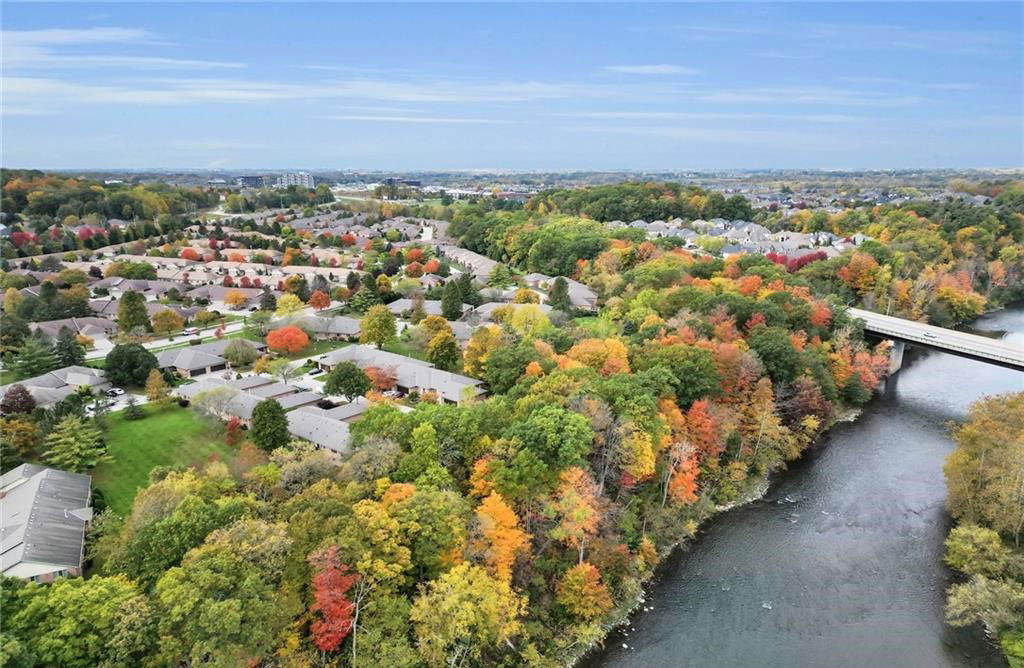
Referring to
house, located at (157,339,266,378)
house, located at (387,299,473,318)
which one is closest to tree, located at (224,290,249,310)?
house, located at (387,299,473,318)

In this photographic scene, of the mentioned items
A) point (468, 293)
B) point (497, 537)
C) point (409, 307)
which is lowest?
point (497, 537)

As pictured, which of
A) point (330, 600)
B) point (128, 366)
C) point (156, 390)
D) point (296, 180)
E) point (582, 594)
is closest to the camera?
point (330, 600)

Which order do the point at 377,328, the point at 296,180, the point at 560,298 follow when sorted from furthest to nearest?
the point at 296,180
the point at 560,298
the point at 377,328

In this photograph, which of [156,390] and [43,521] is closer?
[43,521]

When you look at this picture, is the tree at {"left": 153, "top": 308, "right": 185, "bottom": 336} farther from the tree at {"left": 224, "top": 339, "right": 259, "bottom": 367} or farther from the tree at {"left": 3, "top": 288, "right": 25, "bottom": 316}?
the tree at {"left": 3, "top": 288, "right": 25, "bottom": 316}

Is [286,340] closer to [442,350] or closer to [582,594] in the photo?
[442,350]

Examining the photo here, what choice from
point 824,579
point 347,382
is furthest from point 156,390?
point 824,579

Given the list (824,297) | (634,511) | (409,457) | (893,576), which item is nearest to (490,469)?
(409,457)

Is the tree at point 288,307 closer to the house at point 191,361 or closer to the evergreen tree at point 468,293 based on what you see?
the house at point 191,361
